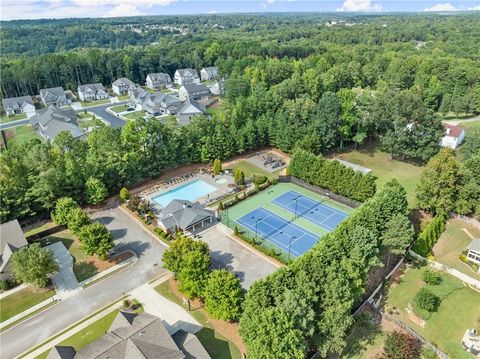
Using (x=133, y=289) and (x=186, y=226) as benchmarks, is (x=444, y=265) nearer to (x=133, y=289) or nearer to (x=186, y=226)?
(x=186, y=226)

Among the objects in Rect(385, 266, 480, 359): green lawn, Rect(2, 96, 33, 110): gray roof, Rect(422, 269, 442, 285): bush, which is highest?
Rect(2, 96, 33, 110): gray roof

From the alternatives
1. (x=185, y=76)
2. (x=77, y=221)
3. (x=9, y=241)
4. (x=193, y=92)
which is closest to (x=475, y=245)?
(x=77, y=221)

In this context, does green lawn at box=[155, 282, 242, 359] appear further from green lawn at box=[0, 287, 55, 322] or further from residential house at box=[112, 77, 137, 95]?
residential house at box=[112, 77, 137, 95]

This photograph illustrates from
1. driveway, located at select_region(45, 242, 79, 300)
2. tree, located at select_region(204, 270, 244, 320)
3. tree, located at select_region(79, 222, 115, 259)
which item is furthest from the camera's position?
tree, located at select_region(79, 222, 115, 259)

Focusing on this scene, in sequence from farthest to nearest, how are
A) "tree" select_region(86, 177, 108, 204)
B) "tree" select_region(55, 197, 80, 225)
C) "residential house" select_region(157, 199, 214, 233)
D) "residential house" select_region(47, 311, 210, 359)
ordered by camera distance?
"tree" select_region(86, 177, 108, 204) < "residential house" select_region(157, 199, 214, 233) < "tree" select_region(55, 197, 80, 225) < "residential house" select_region(47, 311, 210, 359)

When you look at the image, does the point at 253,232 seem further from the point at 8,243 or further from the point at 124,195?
the point at 8,243

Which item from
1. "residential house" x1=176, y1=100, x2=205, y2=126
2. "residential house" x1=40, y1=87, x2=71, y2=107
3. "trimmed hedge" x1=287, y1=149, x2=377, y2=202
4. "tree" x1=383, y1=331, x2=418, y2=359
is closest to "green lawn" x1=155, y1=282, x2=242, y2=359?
"tree" x1=383, y1=331, x2=418, y2=359

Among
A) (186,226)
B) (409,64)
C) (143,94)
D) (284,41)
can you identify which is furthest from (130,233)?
(284,41)
